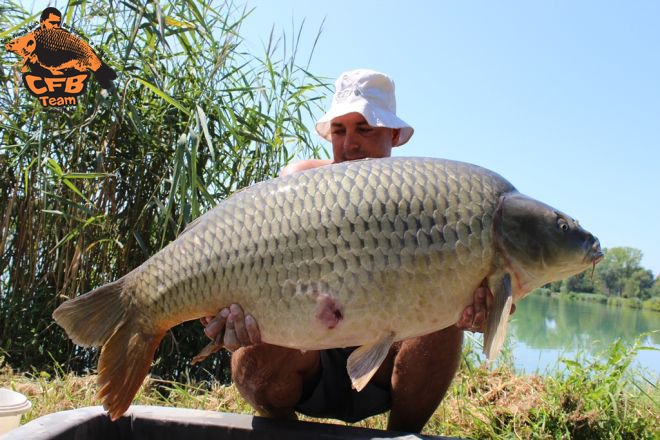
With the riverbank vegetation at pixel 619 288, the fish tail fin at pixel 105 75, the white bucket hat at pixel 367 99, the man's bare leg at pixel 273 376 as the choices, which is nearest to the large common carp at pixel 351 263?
the man's bare leg at pixel 273 376

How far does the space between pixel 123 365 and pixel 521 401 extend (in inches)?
52.4

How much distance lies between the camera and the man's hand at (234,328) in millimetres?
1446

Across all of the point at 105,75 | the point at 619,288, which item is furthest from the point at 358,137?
the point at 619,288

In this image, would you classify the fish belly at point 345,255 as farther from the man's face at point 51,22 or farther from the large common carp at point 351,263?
the man's face at point 51,22

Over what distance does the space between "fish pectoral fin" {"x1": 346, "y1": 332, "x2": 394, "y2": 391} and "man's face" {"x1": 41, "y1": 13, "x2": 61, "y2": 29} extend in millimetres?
2574

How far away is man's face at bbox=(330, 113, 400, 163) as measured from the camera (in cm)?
216

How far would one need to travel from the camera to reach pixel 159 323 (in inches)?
58.8

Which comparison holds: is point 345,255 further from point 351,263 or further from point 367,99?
point 367,99

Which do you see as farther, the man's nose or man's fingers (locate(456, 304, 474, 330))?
the man's nose

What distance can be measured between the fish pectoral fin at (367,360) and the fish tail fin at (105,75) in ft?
7.17

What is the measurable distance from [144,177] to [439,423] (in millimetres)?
1922

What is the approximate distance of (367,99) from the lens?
2.14 meters

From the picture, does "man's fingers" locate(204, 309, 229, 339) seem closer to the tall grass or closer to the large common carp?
the large common carp

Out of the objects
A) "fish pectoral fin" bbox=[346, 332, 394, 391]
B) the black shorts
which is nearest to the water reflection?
the black shorts
